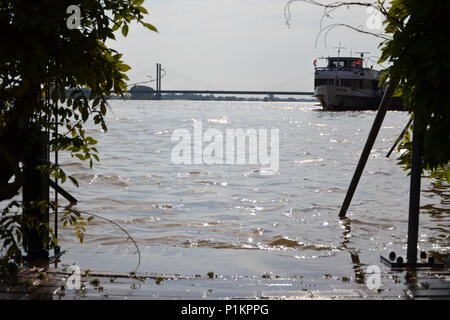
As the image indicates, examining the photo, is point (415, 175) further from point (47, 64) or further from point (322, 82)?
point (322, 82)

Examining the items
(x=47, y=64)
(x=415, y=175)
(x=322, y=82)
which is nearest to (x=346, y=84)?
(x=322, y=82)

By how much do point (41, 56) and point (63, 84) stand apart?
51cm

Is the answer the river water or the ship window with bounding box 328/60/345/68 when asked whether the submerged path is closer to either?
the river water

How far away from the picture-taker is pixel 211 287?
3.70 meters

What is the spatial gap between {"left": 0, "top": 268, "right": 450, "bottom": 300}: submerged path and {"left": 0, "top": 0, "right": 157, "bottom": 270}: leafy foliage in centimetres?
33

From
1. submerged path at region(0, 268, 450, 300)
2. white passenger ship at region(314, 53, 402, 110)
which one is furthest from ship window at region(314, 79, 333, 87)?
submerged path at region(0, 268, 450, 300)

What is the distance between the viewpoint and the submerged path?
3441mm

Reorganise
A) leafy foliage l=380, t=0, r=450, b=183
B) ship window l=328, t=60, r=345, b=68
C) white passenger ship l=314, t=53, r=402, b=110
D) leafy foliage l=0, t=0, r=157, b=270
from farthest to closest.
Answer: ship window l=328, t=60, r=345, b=68 → white passenger ship l=314, t=53, r=402, b=110 → leafy foliage l=380, t=0, r=450, b=183 → leafy foliage l=0, t=0, r=157, b=270

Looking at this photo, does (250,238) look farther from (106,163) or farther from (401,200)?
(106,163)

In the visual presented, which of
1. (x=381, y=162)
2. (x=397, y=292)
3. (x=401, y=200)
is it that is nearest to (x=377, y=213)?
(x=401, y=200)

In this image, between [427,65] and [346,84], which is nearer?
[427,65]

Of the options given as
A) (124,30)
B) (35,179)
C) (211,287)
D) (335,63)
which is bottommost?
(211,287)

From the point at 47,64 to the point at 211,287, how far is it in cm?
172
